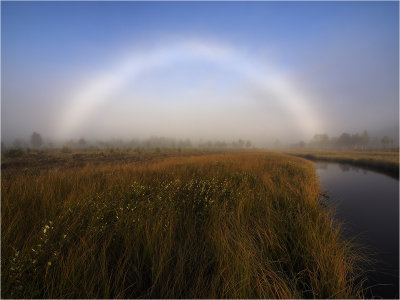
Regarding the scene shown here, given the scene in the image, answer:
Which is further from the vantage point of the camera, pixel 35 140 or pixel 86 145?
pixel 86 145

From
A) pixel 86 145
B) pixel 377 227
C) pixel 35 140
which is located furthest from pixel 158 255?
pixel 86 145

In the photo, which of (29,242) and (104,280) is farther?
(29,242)

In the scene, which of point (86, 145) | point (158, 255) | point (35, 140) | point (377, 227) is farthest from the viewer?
point (86, 145)

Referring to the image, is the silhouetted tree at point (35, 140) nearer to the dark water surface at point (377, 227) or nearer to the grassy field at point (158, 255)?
the grassy field at point (158, 255)

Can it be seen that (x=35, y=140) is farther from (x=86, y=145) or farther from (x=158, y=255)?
(x=158, y=255)

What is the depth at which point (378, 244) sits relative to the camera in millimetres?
4113

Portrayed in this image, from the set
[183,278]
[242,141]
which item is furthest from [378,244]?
[242,141]

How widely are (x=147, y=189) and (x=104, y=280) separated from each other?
2208 mm

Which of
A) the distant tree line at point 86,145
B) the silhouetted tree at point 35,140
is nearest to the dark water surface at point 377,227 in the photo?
the distant tree line at point 86,145

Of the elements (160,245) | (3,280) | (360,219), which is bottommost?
(360,219)

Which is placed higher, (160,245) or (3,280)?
(3,280)

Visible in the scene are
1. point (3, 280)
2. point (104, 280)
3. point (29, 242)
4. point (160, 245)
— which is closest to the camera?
point (3, 280)

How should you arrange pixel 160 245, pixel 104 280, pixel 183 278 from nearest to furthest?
pixel 104 280 → pixel 183 278 → pixel 160 245

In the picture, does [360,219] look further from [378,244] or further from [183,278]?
[183,278]
